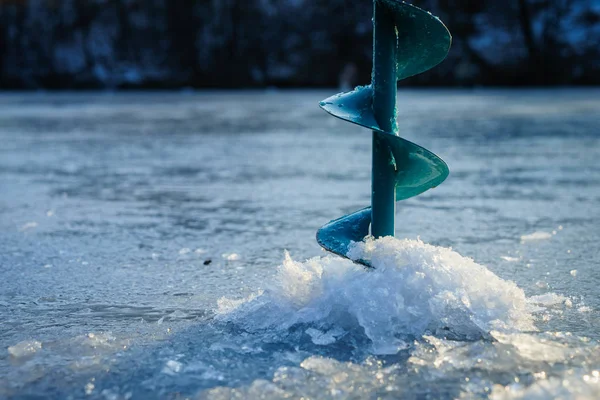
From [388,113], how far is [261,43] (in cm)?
2242

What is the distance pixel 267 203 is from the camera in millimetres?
3742

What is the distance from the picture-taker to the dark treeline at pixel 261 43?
19688mm

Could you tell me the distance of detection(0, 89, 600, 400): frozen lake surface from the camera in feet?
4.83

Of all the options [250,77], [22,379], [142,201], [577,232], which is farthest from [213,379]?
[250,77]

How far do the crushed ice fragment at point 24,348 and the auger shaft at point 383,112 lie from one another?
2.99 feet

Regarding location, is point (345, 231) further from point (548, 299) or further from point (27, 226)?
point (27, 226)

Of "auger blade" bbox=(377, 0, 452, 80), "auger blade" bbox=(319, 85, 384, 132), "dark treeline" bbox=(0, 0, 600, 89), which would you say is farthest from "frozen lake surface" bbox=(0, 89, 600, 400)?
"dark treeline" bbox=(0, 0, 600, 89)

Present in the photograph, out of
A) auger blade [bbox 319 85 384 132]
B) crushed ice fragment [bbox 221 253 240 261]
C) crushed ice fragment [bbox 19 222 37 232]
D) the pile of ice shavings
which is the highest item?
auger blade [bbox 319 85 384 132]

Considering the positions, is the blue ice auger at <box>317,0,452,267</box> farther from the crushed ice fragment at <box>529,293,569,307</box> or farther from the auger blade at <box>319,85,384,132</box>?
the crushed ice fragment at <box>529,293,569,307</box>

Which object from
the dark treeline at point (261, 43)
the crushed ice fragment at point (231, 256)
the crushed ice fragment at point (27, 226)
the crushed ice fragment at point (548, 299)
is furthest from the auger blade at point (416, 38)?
the dark treeline at point (261, 43)

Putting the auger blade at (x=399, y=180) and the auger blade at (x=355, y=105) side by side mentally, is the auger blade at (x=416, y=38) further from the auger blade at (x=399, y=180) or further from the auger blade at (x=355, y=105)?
the auger blade at (x=399, y=180)

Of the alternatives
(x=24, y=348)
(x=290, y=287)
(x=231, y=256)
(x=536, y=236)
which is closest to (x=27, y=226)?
(x=231, y=256)

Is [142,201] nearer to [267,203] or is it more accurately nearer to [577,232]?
[267,203]

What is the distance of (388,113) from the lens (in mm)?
1850
